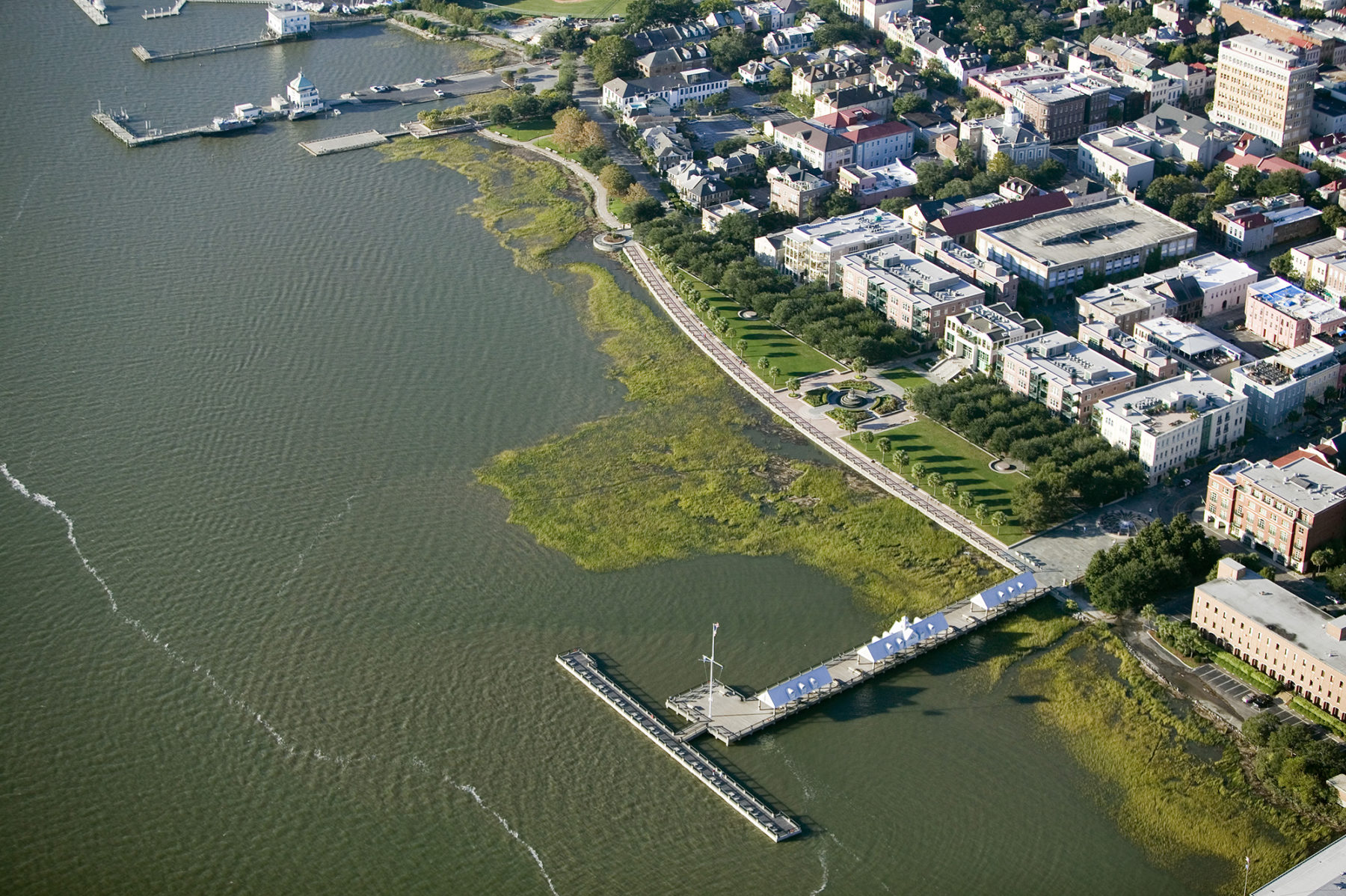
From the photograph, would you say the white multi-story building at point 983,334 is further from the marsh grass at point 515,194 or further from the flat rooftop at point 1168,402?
the marsh grass at point 515,194

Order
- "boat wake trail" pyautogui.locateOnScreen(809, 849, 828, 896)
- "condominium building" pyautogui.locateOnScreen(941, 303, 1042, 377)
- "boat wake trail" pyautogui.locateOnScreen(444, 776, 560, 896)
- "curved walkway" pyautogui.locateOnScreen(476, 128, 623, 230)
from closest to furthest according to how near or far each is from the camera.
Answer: "boat wake trail" pyautogui.locateOnScreen(809, 849, 828, 896) → "boat wake trail" pyautogui.locateOnScreen(444, 776, 560, 896) → "condominium building" pyautogui.locateOnScreen(941, 303, 1042, 377) → "curved walkway" pyautogui.locateOnScreen(476, 128, 623, 230)

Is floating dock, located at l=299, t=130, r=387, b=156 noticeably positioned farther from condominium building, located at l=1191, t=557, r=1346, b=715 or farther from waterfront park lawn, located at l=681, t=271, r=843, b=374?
condominium building, located at l=1191, t=557, r=1346, b=715

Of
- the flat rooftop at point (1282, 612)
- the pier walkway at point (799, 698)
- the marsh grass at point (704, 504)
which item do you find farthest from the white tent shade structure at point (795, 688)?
the flat rooftop at point (1282, 612)

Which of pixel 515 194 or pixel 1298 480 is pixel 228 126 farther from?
pixel 1298 480

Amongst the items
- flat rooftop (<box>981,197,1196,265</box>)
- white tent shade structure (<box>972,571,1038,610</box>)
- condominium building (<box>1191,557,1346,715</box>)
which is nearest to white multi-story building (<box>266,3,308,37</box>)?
flat rooftop (<box>981,197,1196,265</box>)

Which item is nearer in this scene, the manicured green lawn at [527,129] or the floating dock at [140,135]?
the floating dock at [140,135]

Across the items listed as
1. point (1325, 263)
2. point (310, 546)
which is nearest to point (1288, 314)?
point (1325, 263)
